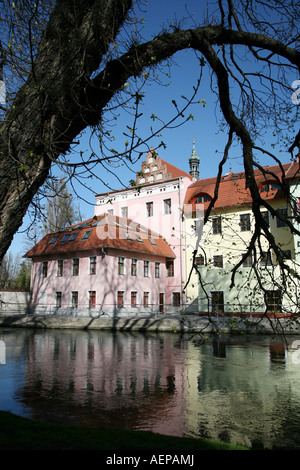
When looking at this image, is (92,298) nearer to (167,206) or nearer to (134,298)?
(134,298)

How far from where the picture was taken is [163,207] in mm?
37750

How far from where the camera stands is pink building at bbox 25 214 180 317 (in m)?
29.5

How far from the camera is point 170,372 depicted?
397 inches

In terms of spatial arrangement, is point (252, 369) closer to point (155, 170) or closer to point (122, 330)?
point (122, 330)

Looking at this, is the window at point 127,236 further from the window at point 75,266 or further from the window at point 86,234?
the window at point 75,266

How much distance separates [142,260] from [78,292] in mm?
6286

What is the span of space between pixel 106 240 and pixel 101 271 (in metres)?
2.54

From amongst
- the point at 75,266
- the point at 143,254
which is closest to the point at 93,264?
the point at 75,266

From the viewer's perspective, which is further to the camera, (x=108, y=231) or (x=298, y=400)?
(x=108, y=231)

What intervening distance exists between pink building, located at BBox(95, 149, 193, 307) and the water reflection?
70.9 ft

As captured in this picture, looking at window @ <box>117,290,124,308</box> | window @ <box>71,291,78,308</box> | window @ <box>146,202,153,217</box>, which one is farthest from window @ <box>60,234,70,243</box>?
window @ <box>146,202,153,217</box>

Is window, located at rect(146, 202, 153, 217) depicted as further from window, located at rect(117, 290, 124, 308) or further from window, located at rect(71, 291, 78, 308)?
window, located at rect(71, 291, 78, 308)
